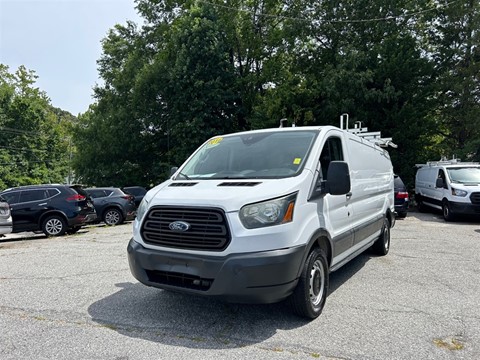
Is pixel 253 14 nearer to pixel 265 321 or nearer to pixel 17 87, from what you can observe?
pixel 265 321

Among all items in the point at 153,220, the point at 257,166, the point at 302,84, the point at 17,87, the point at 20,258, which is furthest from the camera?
the point at 17,87

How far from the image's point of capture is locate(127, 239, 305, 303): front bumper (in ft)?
10.8

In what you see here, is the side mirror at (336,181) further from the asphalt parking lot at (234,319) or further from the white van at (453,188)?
the white van at (453,188)

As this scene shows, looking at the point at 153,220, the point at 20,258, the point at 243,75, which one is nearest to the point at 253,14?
the point at 243,75

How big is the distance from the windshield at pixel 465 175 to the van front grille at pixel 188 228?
40.9ft

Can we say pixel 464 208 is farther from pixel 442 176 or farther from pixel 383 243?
pixel 383 243

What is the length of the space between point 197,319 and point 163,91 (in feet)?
70.3

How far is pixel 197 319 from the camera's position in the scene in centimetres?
387

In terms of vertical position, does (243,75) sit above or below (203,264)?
above

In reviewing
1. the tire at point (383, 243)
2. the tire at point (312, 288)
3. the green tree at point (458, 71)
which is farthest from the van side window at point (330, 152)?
the green tree at point (458, 71)

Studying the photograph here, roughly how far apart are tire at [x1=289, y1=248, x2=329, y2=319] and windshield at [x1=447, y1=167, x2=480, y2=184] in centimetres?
1132

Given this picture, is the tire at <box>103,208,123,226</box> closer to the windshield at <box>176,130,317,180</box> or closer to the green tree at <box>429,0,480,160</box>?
the windshield at <box>176,130,317,180</box>

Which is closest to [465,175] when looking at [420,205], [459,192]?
[459,192]

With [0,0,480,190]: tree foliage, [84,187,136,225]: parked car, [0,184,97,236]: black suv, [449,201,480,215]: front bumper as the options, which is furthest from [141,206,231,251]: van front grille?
[0,0,480,190]: tree foliage
